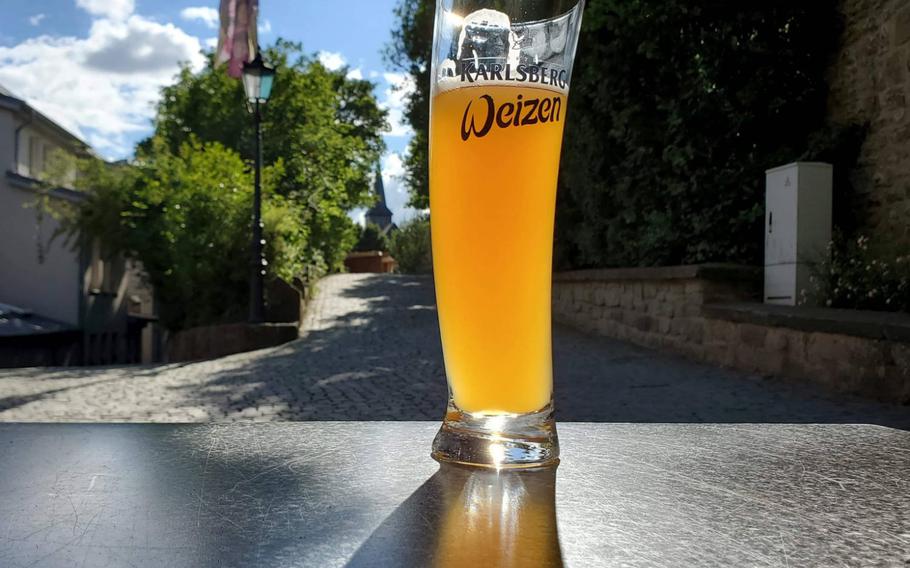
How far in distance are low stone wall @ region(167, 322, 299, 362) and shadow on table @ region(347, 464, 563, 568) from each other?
9918mm

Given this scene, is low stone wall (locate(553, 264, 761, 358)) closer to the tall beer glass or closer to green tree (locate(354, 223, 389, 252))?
the tall beer glass

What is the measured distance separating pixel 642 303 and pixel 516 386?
26.0ft

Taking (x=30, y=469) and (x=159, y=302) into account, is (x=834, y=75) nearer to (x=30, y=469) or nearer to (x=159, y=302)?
(x=30, y=469)

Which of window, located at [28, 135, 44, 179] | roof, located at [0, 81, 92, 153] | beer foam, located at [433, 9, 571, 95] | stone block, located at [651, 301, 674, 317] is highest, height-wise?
roof, located at [0, 81, 92, 153]

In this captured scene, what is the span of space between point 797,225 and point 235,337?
286 inches

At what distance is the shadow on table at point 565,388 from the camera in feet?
15.8

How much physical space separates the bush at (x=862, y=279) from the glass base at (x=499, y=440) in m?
5.67

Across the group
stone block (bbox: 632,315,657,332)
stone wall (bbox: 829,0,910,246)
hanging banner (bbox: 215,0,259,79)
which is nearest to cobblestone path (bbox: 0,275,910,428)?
stone block (bbox: 632,315,657,332)

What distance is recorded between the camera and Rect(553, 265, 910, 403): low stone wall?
4914 mm

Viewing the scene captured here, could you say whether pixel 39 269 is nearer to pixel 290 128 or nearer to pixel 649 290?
pixel 290 128

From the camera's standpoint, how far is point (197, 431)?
2.97ft

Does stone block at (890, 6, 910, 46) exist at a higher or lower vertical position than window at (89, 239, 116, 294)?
higher

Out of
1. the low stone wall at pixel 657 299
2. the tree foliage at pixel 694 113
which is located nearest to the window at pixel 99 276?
the low stone wall at pixel 657 299

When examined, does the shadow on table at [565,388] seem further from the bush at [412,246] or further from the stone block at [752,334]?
the bush at [412,246]
